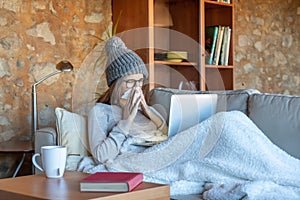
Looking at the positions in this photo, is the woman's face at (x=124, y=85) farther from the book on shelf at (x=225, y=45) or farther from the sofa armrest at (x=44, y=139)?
the book on shelf at (x=225, y=45)

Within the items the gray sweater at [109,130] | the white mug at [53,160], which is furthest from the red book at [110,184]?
the gray sweater at [109,130]

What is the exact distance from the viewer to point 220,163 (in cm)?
207

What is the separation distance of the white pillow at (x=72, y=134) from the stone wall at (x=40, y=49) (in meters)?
0.75

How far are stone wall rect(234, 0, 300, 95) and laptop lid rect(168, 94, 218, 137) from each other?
2201 mm

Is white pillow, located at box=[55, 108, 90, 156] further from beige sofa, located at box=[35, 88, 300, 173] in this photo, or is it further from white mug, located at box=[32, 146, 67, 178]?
white mug, located at box=[32, 146, 67, 178]

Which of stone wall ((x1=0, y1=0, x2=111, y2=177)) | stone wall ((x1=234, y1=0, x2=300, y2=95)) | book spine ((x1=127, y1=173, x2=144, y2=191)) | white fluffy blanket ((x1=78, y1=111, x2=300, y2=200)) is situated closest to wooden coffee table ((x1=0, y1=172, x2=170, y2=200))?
book spine ((x1=127, y1=173, x2=144, y2=191))

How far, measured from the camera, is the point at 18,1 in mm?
3123

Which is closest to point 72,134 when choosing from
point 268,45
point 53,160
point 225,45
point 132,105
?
point 132,105

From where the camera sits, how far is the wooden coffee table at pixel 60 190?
146cm

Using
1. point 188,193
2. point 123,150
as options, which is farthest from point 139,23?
point 188,193

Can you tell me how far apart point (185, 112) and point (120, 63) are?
16.8 inches

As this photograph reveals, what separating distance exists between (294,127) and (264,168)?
0.35 meters

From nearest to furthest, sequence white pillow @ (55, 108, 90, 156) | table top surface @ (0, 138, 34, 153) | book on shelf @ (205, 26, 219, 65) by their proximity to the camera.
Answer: white pillow @ (55, 108, 90, 156)
table top surface @ (0, 138, 34, 153)
book on shelf @ (205, 26, 219, 65)

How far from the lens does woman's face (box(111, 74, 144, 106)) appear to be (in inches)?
97.5
